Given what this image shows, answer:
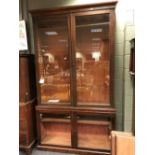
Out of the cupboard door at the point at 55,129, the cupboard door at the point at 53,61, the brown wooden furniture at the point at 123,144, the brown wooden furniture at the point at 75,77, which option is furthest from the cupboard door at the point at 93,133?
the brown wooden furniture at the point at 123,144

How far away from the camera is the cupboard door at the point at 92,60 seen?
104 inches

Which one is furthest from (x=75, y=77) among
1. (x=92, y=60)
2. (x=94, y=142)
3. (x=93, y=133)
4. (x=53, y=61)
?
(x=94, y=142)

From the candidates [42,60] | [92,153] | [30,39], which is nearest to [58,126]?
[92,153]

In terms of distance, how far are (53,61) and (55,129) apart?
1.20m

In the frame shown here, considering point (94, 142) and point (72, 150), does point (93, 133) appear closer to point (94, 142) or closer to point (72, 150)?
point (94, 142)

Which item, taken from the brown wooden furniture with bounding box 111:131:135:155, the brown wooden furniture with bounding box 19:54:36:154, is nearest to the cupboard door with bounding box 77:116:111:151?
the brown wooden furniture with bounding box 111:131:135:155

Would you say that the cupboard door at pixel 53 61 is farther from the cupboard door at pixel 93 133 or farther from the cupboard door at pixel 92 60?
the cupboard door at pixel 93 133

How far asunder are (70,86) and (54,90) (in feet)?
1.42

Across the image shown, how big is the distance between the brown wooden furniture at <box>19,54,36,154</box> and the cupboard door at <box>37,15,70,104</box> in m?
0.18

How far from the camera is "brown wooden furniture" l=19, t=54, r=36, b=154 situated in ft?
8.64

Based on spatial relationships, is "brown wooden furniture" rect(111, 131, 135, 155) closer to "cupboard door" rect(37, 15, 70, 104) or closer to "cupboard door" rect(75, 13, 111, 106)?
"cupboard door" rect(75, 13, 111, 106)

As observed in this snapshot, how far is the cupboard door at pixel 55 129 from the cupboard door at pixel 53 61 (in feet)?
0.96

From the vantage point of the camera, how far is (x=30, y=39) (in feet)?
10.2
